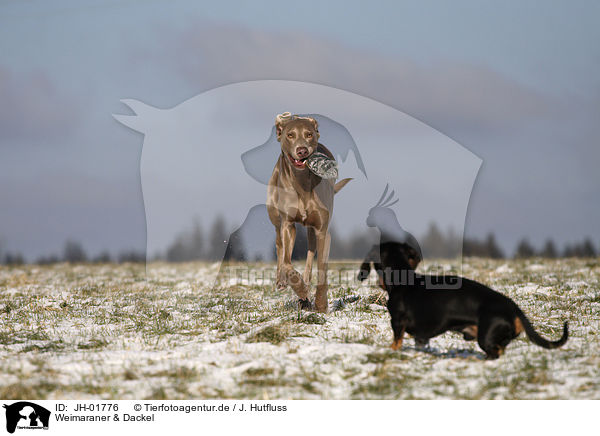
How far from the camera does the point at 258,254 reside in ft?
30.3

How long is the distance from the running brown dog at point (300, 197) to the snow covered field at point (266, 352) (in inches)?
17.9

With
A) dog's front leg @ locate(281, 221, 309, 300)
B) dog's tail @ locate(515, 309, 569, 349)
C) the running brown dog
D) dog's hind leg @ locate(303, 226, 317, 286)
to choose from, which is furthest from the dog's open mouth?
dog's tail @ locate(515, 309, 569, 349)

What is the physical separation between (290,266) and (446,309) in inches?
101

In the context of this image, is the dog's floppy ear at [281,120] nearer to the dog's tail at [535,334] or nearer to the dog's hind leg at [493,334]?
the dog's hind leg at [493,334]

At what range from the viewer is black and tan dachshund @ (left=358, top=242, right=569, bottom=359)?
535 cm

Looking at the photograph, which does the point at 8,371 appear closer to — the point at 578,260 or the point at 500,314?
the point at 500,314

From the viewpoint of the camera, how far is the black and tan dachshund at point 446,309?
5348 millimetres

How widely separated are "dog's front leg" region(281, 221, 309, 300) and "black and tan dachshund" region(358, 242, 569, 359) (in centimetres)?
161

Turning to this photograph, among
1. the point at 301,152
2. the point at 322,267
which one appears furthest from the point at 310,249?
the point at 301,152

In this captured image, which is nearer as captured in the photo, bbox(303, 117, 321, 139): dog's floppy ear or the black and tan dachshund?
the black and tan dachshund
